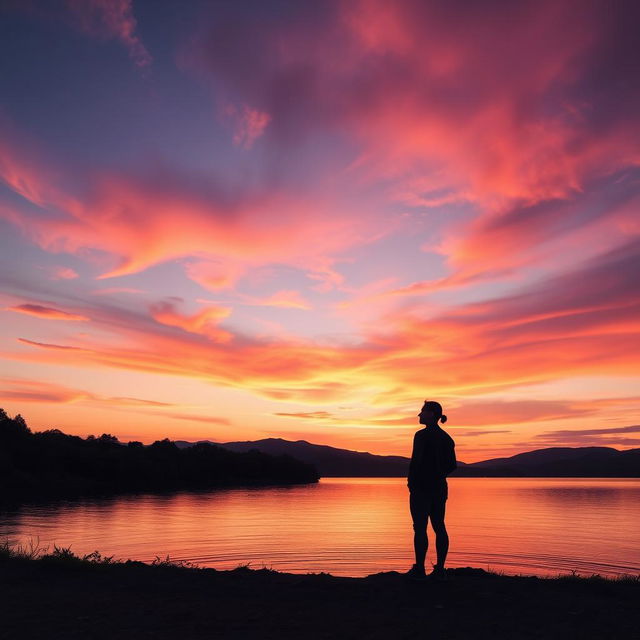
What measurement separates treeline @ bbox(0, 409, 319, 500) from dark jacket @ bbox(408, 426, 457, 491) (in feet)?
289

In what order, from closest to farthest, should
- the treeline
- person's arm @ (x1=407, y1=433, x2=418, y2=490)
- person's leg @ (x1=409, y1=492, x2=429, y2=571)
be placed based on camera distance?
person's leg @ (x1=409, y1=492, x2=429, y2=571) → person's arm @ (x1=407, y1=433, x2=418, y2=490) → the treeline

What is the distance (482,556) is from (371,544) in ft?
24.5

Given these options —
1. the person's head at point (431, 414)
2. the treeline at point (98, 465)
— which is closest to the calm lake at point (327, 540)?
the person's head at point (431, 414)

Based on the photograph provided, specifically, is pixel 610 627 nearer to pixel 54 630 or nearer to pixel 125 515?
pixel 54 630

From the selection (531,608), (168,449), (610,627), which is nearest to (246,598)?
(531,608)

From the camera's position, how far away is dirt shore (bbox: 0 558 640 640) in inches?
308

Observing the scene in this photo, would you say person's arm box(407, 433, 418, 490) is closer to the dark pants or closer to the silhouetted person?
the silhouetted person

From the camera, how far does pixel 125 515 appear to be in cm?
5684

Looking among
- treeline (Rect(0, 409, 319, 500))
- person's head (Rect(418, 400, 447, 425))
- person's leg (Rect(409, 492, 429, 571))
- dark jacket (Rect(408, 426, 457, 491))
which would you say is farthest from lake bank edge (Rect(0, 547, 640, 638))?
treeline (Rect(0, 409, 319, 500))

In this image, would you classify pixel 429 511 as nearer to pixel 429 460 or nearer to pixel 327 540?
pixel 429 460

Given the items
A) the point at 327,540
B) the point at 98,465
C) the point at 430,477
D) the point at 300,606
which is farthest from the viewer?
the point at 98,465

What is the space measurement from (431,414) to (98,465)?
13068 cm

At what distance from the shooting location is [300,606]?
9.23 meters

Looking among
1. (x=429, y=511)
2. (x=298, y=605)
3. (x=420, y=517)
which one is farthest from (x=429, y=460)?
(x=298, y=605)
